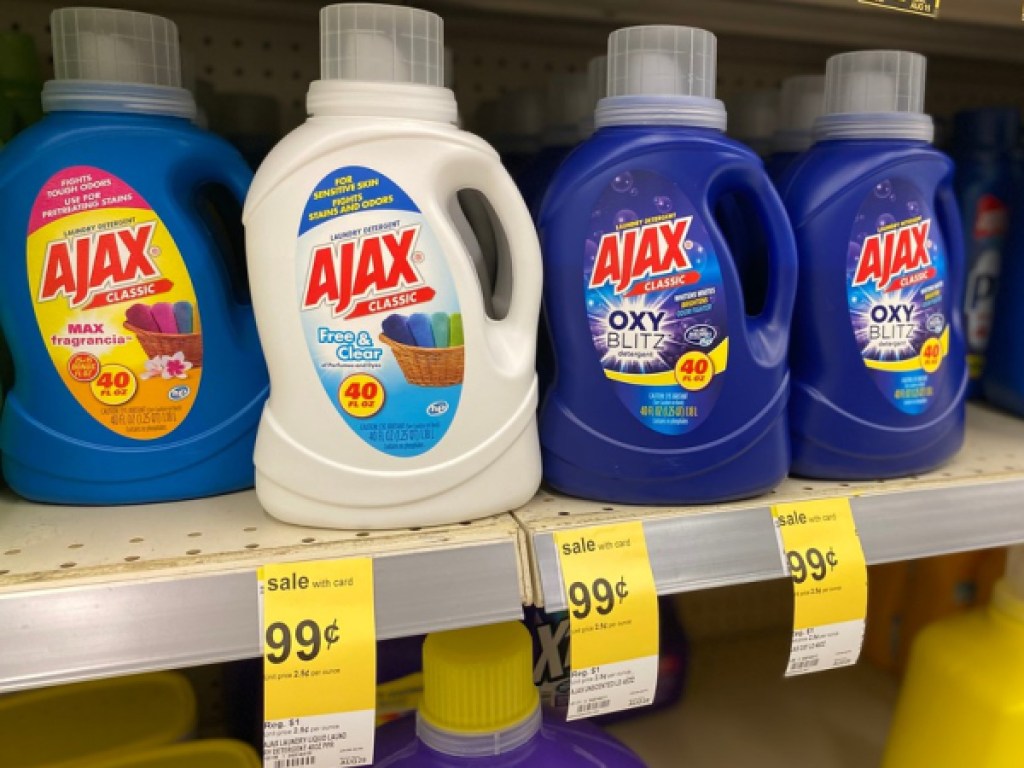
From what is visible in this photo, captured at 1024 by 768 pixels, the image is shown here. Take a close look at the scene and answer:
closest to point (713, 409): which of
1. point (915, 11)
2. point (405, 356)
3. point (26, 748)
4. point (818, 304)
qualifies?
point (818, 304)

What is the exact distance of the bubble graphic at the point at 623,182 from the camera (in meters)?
0.68

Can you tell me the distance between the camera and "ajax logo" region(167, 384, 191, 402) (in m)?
0.70

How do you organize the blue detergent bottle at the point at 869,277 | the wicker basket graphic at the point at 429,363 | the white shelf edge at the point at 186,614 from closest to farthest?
1. the white shelf edge at the point at 186,614
2. the wicker basket graphic at the point at 429,363
3. the blue detergent bottle at the point at 869,277

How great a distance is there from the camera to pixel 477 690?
2.41 ft

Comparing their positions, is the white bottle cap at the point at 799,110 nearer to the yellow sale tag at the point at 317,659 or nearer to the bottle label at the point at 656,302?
the bottle label at the point at 656,302

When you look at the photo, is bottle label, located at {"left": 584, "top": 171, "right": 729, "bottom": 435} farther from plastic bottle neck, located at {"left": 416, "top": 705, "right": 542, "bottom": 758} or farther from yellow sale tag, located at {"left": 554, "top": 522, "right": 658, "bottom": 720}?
plastic bottle neck, located at {"left": 416, "top": 705, "right": 542, "bottom": 758}

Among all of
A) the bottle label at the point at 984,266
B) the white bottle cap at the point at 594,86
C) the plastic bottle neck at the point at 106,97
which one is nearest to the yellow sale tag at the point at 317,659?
the plastic bottle neck at the point at 106,97

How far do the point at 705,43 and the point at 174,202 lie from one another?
1.42 feet

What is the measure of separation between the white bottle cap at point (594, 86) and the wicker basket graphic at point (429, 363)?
31 centimetres

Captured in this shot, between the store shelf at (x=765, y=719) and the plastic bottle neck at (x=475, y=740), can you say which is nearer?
the plastic bottle neck at (x=475, y=740)

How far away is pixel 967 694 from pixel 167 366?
2.70 feet

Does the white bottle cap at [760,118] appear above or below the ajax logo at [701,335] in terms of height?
above

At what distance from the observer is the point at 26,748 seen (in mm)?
878

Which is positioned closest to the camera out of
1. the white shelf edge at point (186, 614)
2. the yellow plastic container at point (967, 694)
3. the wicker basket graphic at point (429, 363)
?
the white shelf edge at point (186, 614)
